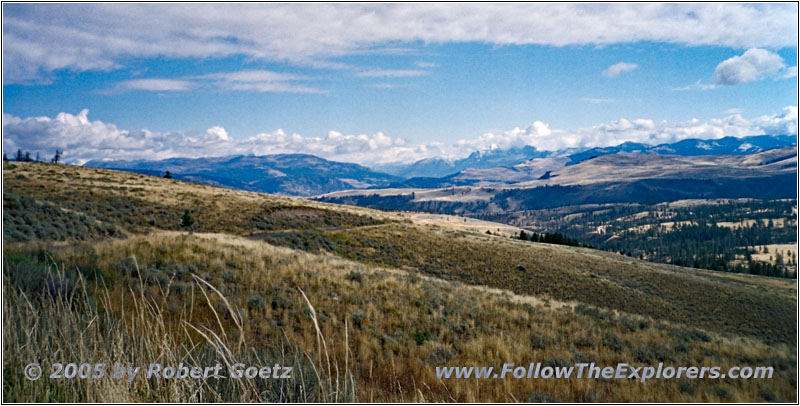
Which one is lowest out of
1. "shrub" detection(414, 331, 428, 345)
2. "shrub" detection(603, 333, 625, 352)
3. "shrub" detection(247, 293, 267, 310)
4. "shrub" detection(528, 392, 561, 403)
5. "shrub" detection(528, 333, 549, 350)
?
"shrub" detection(603, 333, 625, 352)

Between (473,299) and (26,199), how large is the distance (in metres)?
30.6

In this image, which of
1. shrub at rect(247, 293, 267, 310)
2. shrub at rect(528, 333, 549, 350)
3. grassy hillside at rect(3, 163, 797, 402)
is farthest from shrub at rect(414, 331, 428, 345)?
shrub at rect(247, 293, 267, 310)

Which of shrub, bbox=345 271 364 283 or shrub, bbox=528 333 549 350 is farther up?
shrub, bbox=345 271 364 283

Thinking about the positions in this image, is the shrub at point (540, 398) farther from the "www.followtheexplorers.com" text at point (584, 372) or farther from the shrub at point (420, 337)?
the shrub at point (420, 337)

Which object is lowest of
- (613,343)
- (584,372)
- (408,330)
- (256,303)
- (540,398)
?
(613,343)

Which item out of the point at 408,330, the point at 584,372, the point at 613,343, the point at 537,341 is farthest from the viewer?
the point at 613,343

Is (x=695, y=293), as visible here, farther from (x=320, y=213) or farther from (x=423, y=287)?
(x=320, y=213)

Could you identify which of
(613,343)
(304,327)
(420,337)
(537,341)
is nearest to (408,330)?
(420,337)

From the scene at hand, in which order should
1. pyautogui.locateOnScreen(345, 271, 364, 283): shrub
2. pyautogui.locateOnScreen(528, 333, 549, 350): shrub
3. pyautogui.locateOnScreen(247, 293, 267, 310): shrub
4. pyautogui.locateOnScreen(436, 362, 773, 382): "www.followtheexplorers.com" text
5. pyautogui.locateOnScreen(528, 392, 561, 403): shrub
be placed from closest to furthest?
1. pyautogui.locateOnScreen(528, 392, 561, 403): shrub
2. pyautogui.locateOnScreen(436, 362, 773, 382): "www.followtheexplorers.com" text
3. pyautogui.locateOnScreen(247, 293, 267, 310): shrub
4. pyautogui.locateOnScreen(528, 333, 549, 350): shrub
5. pyautogui.locateOnScreen(345, 271, 364, 283): shrub

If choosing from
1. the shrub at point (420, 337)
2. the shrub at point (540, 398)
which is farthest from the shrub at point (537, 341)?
the shrub at point (540, 398)

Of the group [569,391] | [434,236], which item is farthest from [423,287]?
[434,236]

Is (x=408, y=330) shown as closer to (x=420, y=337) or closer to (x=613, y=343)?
(x=420, y=337)

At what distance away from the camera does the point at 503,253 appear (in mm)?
46156

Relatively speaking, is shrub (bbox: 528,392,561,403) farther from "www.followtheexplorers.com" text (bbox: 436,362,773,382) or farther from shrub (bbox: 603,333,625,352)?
shrub (bbox: 603,333,625,352)
